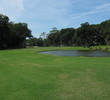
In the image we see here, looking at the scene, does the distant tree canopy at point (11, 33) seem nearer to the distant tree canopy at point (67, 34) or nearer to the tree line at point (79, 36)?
the distant tree canopy at point (67, 34)

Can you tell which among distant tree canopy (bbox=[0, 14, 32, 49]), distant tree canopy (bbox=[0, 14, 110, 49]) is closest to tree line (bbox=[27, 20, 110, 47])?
distant tree canopy (bbox=[0, 14, 110, 49])

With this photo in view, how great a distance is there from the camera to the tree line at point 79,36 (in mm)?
66312

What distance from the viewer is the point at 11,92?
502 centimetres

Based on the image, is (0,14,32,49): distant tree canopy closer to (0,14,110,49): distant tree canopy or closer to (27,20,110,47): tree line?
(0,14,110,49): distant tree canopy

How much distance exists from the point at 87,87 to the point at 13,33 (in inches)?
2634

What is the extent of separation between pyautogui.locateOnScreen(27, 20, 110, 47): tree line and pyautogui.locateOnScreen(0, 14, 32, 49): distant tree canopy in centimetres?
2527

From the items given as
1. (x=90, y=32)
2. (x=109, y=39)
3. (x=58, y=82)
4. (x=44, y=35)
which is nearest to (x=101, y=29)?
(x=90, y=32)

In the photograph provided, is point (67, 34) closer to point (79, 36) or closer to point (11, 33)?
point (79, 36)

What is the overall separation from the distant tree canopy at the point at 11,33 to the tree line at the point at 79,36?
2527cm

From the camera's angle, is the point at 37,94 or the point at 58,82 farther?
the point at 58,82

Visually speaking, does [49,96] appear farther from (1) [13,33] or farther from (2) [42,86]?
(1) [13,33]

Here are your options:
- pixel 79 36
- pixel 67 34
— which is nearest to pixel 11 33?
pixel 79 36

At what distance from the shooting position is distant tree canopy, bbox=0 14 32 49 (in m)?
59.5

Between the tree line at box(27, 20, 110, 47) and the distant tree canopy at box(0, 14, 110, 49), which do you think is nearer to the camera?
the distant tree canopy at box(0, 14, 110, 49)
